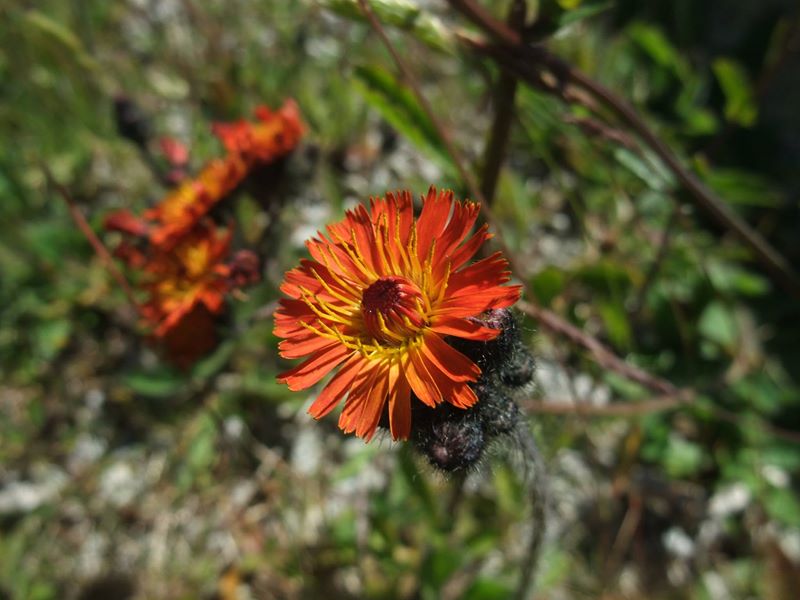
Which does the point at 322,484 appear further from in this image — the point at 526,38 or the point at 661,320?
the point at 526,38

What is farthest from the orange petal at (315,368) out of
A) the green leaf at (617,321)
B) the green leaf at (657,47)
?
the green leaf at (657,47)

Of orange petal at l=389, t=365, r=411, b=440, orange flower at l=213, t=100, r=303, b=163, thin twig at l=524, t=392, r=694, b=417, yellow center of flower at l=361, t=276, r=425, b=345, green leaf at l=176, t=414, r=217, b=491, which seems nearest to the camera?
orange petal at l=389, t=365, r=411, b=440

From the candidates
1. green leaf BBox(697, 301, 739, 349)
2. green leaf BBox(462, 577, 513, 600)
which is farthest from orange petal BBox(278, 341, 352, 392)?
green leaf BBox(697, 301, 739, 349)

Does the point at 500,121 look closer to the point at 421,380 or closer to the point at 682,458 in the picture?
the point at 421,380

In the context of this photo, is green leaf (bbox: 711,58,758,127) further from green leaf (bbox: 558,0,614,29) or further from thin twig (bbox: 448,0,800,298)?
green leaf (bbox: 558,0,614,29)

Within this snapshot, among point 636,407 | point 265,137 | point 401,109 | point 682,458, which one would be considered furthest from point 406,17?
point 682,458

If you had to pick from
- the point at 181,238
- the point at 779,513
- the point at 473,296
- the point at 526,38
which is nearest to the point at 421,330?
the point at 473,296
